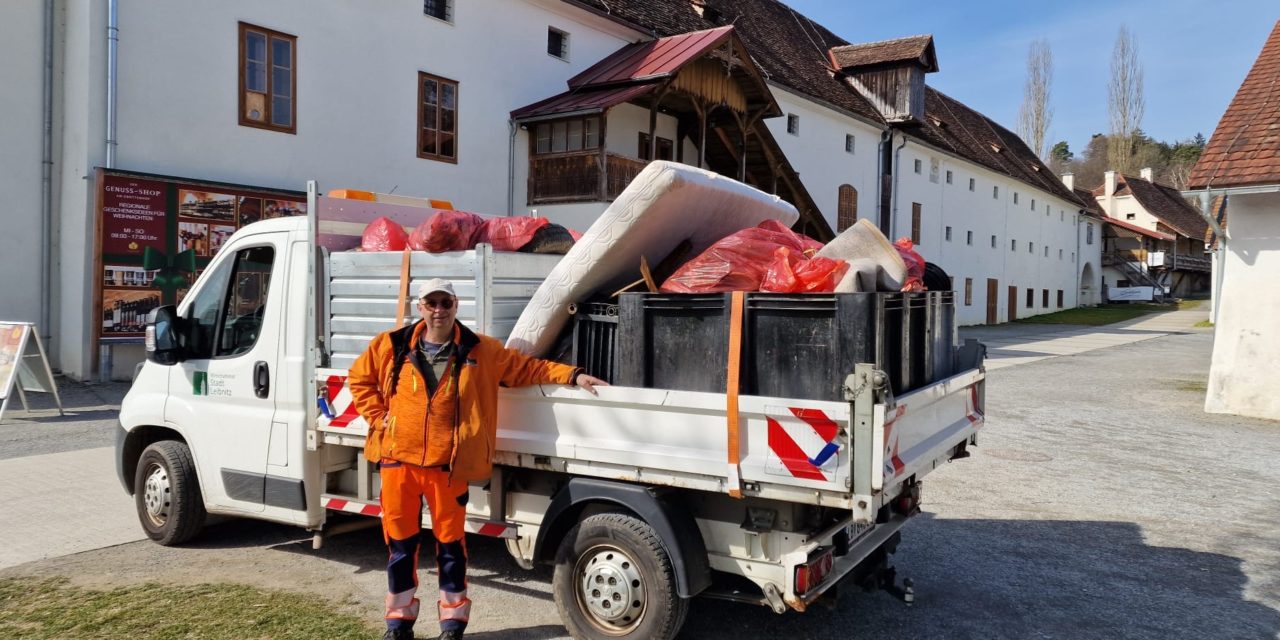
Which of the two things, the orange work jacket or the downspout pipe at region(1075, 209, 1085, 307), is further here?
the downspout pipe at region(1075, 209, 1085, 307)

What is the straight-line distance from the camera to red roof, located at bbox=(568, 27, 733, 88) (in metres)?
18.3

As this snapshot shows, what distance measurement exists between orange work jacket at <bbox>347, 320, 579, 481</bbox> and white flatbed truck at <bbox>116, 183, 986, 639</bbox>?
15 centimetres

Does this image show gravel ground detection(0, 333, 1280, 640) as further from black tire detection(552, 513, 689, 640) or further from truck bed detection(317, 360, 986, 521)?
truck bed detection(317, 360, 986, 521)

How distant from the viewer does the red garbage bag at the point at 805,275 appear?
150 inches

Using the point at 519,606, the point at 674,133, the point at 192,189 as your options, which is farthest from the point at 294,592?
the point at 674,133

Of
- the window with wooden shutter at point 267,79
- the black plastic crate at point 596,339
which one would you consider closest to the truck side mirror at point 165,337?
the black plastic crate at point 596,339

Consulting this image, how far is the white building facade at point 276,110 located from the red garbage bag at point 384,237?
9705mm

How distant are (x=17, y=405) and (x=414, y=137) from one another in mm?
7834

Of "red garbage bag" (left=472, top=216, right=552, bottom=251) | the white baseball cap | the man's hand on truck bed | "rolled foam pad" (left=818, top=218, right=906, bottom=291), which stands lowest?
the man's hand on truck bed

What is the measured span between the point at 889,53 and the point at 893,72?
716mm

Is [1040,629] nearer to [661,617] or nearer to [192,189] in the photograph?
[661,617]

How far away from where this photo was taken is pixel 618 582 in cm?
391

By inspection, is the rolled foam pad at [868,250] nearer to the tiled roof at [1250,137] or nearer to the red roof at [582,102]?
the tiled roof at [1250,137]

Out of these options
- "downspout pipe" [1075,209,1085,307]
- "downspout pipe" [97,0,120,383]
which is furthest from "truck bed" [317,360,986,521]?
"downspout pipe" [1075,209,1085,307]
